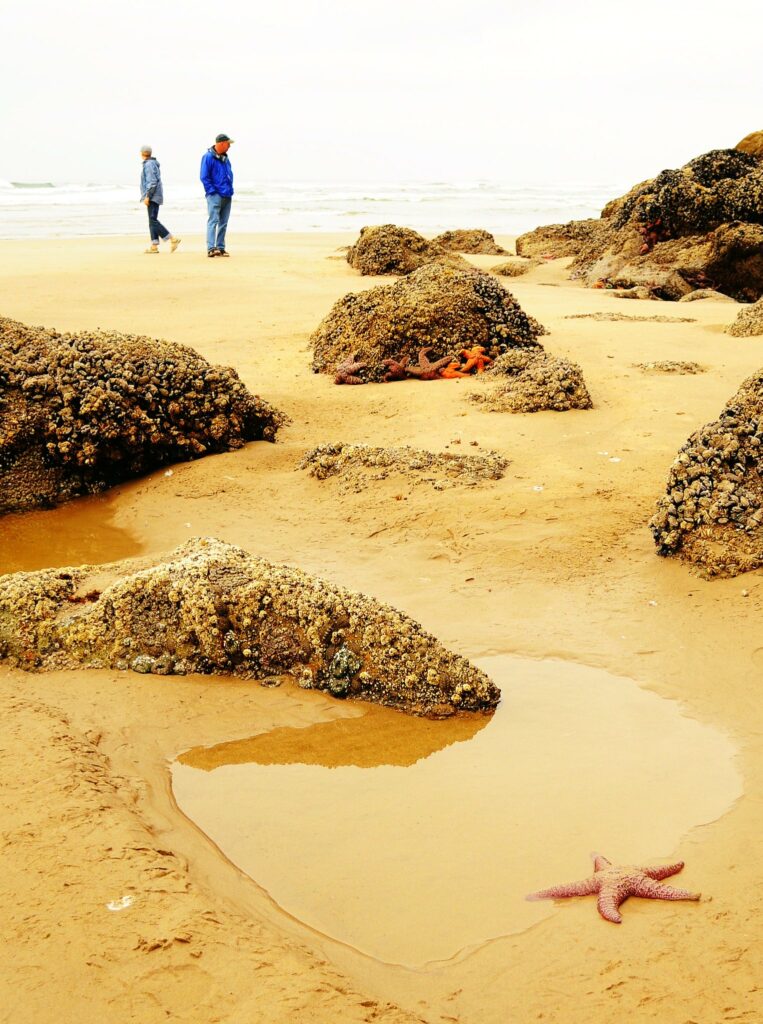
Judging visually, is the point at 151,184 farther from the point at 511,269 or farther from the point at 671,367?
the point at 671,367

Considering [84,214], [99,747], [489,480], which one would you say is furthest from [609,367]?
[84,214]

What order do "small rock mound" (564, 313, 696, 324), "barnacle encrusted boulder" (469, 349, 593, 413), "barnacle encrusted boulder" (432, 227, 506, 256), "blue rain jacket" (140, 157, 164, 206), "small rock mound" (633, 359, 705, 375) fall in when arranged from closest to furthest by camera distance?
"barnacle encrusted boulder" (469, 349, 593, 413)
"small rock mound" (633, 359, 705, 375)
"small rock mound" (564, 313, 696, 324)
"blue rain jacket" (140, 157, 164, 206)
"barnacle encrusted boulder" (432, 227, 506, 256)

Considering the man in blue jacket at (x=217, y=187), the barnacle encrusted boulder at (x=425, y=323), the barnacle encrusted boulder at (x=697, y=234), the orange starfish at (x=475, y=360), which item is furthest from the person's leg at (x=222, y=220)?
the orange starfish at (x=475, y=360)

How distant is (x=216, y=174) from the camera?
57.7 ft

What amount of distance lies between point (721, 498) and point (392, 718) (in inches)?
85.3

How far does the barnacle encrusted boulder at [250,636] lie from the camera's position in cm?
361

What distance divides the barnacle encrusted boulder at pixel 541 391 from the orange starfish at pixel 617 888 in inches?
186

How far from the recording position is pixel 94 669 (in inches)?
146

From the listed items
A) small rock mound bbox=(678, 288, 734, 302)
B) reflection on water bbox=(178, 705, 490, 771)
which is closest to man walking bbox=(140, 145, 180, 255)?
small rock mound bbox=(678, 288, 734, 302)

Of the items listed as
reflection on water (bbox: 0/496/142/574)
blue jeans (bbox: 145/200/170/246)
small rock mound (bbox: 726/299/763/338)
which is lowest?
reflection on water (bbox: 0/496/142/574)

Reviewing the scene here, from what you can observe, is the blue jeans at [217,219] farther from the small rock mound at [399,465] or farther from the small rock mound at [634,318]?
the small rock mound at [399,465]

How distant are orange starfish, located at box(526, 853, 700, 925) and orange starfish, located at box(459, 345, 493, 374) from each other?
5918mm

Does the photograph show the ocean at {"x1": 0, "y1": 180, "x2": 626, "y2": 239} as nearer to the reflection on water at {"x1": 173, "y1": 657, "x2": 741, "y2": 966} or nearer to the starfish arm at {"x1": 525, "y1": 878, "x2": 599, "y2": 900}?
the reflection on water at {"x1": 173, "y1": 657, "x2": 741, "y2": 966}

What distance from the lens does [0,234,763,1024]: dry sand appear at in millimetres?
2244
